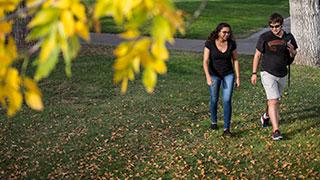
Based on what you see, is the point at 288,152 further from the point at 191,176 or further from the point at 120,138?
the point at 120,138

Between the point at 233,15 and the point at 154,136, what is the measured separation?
19248 mm

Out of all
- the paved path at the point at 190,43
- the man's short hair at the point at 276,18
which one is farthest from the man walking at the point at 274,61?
the paved path at the point at 190,43

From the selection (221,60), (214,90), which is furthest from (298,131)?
(221,60)

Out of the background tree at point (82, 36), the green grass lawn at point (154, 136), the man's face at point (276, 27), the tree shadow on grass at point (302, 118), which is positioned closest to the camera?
the background tree at point (82, 36)

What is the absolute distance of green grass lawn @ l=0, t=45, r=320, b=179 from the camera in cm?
801

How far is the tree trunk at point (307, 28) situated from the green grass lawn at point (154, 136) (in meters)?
1.58

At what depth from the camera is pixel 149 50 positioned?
2557 millimetres

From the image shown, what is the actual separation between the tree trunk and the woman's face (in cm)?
672

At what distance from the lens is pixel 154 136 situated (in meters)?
9.48

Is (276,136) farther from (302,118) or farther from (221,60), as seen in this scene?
(302,118)

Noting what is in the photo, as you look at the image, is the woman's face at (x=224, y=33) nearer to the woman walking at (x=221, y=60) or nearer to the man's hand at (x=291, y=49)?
the woman walking at (x=221, y=60)

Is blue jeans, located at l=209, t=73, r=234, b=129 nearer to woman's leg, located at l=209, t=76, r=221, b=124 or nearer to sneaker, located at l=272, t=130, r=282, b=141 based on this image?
woman's leg, located at l=209, t=76, r=221, b=124

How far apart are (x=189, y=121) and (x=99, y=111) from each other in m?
1.65

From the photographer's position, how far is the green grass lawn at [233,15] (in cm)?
2317
